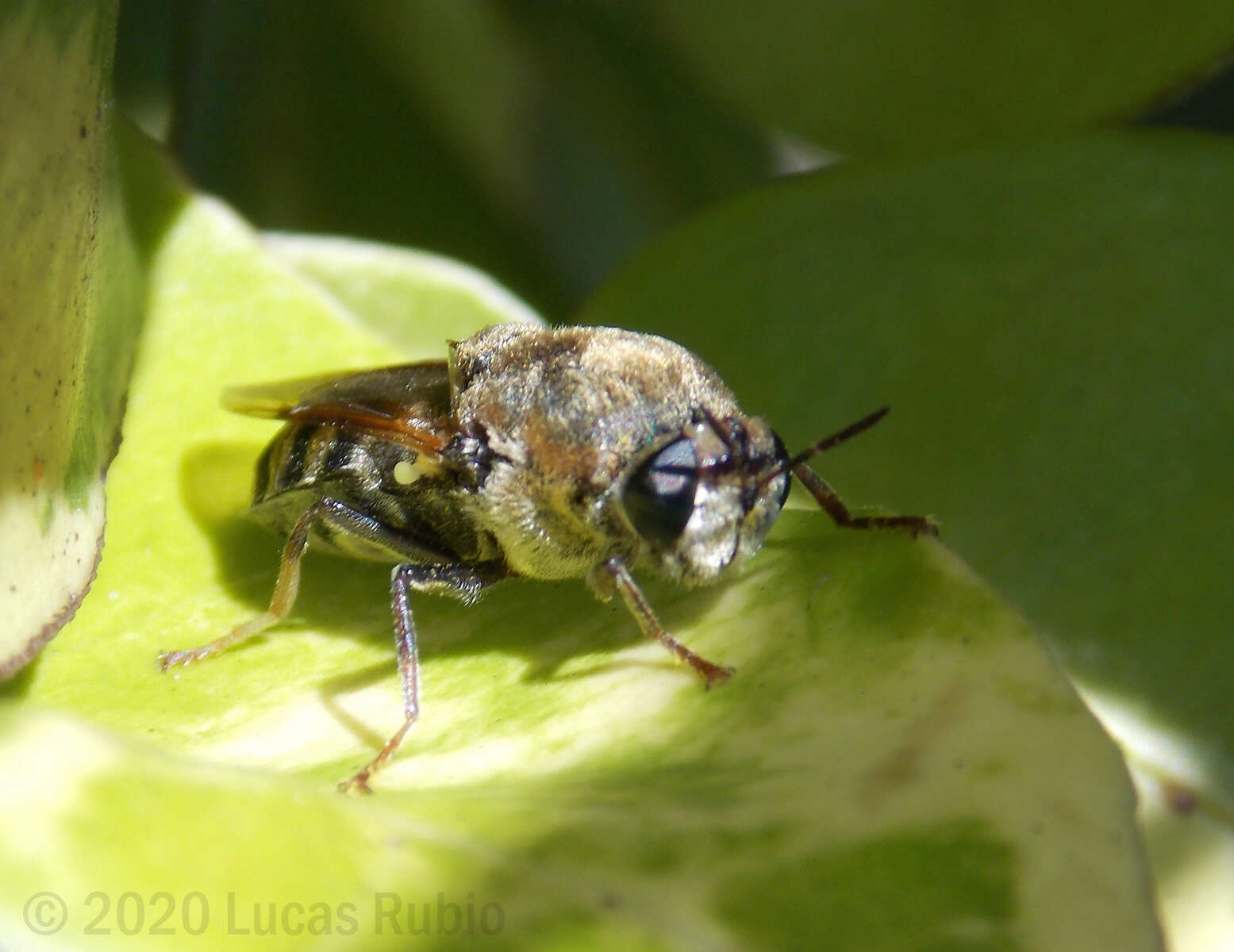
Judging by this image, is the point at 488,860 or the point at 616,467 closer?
the point at 488,860

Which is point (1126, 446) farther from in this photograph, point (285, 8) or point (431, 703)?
point (285, 8)

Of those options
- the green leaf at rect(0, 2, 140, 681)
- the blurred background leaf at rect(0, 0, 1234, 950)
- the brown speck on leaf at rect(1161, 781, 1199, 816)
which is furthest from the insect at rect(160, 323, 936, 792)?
the brown speck on leaf at rect(1161, 781, 1199, 816)

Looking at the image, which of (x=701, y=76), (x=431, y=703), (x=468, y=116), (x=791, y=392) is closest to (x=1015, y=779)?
(x=431, y=703)

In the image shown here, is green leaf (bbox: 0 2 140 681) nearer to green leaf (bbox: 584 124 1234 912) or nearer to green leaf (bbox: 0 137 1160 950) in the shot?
green leaf (bbox: 0 137 1160 950)

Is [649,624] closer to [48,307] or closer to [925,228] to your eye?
[48,307]

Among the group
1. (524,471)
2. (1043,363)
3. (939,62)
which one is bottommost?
(524,471)

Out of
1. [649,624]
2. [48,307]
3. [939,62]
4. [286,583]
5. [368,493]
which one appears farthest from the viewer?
[939,62]

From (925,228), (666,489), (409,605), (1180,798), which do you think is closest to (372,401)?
(409,605)
